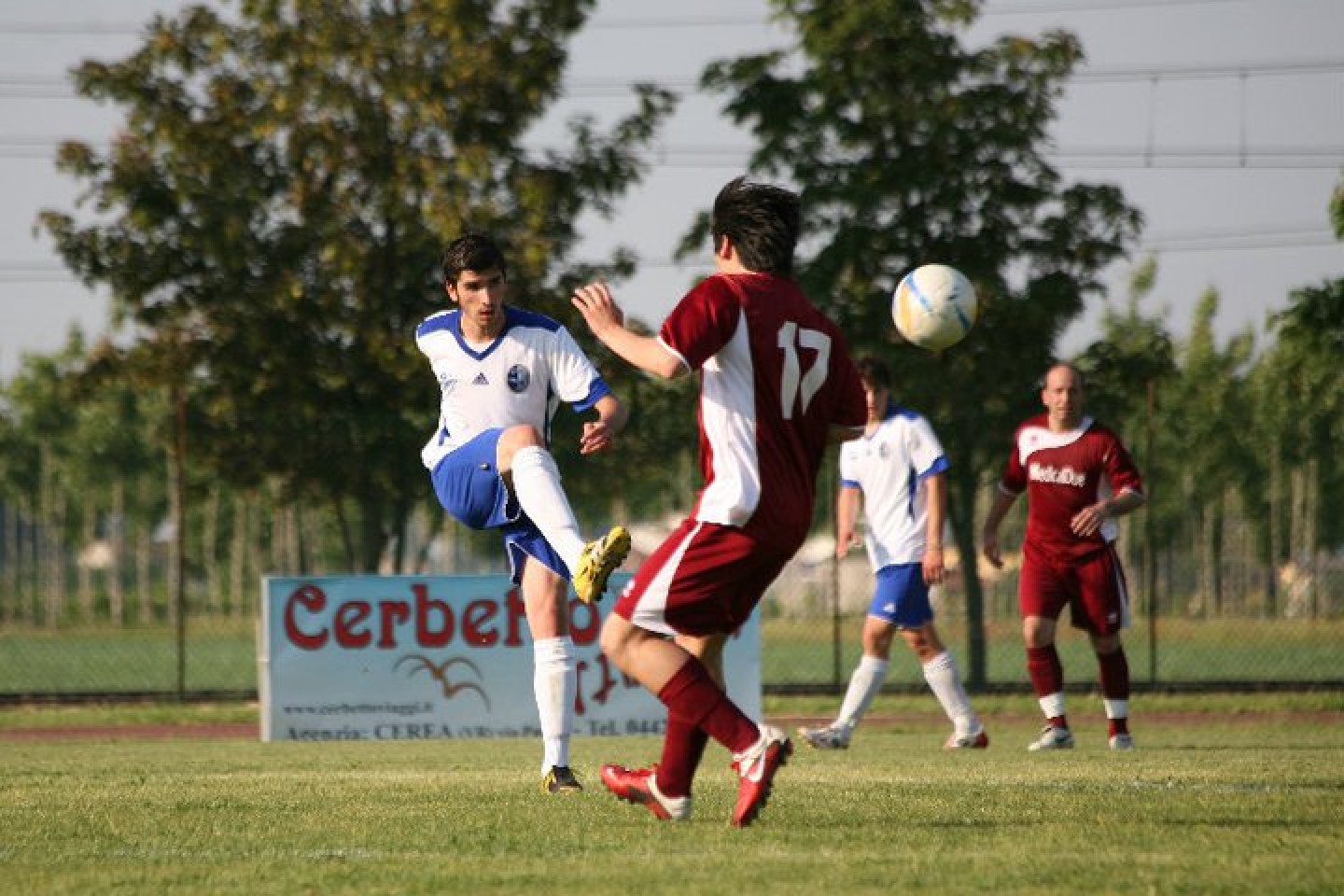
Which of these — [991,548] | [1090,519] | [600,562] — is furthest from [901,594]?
[600,562]

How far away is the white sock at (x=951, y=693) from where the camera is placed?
12.3 metres

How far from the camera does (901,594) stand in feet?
39.7

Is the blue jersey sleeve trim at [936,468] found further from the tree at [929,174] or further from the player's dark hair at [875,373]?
the tree at [929,174]

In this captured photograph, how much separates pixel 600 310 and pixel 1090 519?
6.34m

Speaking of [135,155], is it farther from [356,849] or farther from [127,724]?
[356,849]

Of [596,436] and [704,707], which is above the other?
[596,436]

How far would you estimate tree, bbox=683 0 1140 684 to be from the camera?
21.2 m

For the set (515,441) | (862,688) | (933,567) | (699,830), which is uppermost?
(515,441)

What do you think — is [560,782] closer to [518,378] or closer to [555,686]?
[555,686]

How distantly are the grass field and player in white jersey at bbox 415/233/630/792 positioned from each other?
515 mm

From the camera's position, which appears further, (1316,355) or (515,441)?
(1316,355)

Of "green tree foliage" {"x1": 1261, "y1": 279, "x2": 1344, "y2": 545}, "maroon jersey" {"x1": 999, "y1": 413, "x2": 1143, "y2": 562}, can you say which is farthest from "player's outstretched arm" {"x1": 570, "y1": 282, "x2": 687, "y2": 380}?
"green tree foliage" {"x1": 1261, "y1": 279, "x2": 1344, "y2": 545}

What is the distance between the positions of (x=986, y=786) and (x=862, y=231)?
47.3 ft

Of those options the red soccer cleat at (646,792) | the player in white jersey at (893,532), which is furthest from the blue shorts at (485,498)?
the player in white jersey at (893,532)
